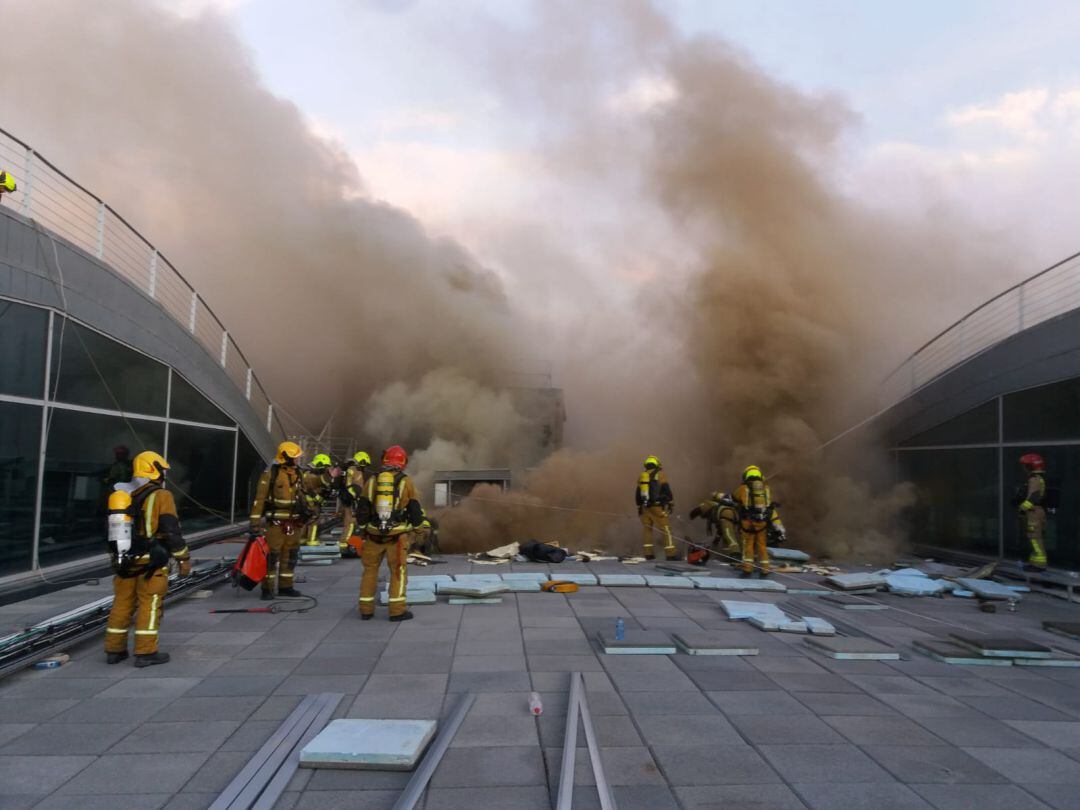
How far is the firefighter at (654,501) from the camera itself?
12.2 m

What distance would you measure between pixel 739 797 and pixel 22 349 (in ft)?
30.6

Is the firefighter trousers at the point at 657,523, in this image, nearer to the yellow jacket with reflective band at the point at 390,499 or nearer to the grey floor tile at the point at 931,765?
the yellow jacket with reflective band at the point at 390,499

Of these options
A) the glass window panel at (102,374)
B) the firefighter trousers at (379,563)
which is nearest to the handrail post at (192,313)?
the glass window panel at (102,374)

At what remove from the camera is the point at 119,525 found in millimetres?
5293

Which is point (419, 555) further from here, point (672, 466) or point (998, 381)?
point (998, 381)

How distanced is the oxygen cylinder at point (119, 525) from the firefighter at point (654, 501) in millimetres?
8389

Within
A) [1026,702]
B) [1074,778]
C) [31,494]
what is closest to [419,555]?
[31,494]

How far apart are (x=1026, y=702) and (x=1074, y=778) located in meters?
1.42

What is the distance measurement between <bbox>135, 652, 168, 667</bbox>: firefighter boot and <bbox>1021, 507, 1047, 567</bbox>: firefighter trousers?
33.1 ft

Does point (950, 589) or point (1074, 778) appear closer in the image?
point (1074, 778)

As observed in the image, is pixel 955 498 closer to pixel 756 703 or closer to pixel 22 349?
pixel 756 703

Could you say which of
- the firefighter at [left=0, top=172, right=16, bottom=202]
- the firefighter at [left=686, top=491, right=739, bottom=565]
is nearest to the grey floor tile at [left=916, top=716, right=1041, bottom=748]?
the firefighter at [left=686, top=491, right=739, bottom=565]

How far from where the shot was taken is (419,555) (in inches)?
465

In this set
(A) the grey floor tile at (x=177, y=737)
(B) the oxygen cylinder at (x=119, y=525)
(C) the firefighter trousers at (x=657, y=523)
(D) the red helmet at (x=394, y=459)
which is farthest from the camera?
(C) the firefighter trousers at (x=657, y=523)
